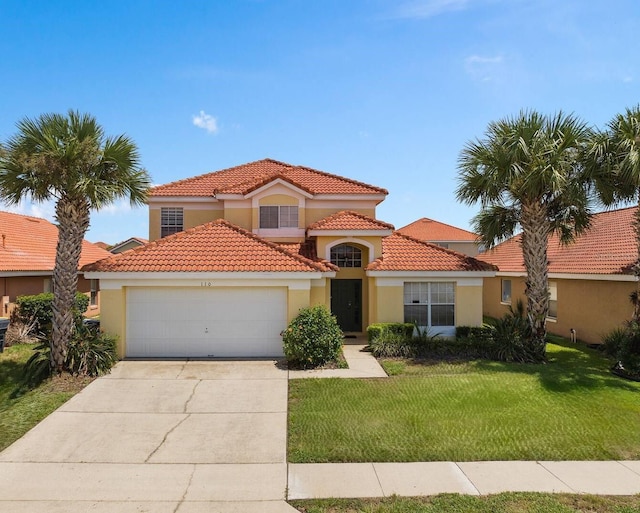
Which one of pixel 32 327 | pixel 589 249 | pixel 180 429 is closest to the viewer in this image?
pixel 180 429

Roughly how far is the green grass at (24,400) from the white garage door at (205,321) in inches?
105

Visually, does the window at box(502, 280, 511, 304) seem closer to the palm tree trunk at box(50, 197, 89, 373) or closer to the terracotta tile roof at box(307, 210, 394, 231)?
the terracotta tile roof at box(307, 210, 394, 231)

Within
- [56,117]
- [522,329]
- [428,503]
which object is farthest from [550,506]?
[56,117]

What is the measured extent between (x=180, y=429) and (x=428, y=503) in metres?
4.84

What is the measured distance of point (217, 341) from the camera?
43.2 feet

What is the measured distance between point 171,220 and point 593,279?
18.2 m

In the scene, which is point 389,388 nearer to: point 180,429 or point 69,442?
point 180,429

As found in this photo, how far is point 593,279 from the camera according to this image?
1592 cm

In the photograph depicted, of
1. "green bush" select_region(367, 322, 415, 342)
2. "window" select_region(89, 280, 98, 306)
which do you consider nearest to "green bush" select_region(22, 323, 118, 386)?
"green bush" select_region(367, 322, 415, 342)

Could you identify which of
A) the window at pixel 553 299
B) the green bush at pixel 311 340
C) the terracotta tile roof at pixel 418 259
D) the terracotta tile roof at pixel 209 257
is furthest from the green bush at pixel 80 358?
the window at pixel 553 299

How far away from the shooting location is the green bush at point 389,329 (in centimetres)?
1420

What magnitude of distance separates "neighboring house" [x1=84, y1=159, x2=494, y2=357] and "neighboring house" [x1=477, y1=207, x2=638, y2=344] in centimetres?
463

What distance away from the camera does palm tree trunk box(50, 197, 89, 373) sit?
10.7m

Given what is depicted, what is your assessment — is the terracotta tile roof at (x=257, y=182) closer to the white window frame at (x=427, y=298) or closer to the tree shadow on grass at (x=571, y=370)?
the white window frame at (x=427, y=298)
